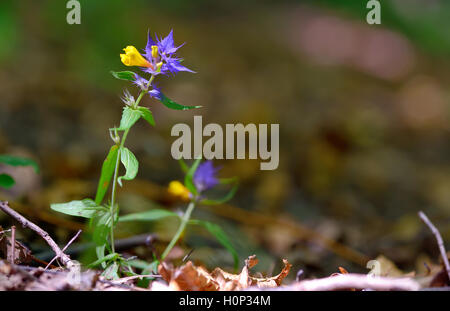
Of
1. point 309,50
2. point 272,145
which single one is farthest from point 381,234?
point 309,50

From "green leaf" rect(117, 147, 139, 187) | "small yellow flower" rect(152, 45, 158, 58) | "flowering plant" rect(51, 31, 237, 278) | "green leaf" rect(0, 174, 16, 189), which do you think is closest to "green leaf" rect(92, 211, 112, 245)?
"flowering plant" rect(51, 31, 237, 278)

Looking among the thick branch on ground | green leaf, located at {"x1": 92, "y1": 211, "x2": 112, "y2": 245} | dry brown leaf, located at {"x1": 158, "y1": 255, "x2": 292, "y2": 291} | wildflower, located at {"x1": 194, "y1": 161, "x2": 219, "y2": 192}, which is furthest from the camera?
wildflower, located at {"x1": 194, "y1": 161, "x2": 219, "y2": 192}

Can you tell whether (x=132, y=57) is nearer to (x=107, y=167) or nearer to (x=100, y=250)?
(x=107, y=167)

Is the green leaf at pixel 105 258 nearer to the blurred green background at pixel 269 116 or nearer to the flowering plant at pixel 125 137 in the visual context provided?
the flowering plant at pixel 125 137

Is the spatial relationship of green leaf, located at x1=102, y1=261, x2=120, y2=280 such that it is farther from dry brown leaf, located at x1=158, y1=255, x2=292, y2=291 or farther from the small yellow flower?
the small yellow flower

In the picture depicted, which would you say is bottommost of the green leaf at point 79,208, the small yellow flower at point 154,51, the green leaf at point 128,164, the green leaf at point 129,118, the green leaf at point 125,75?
the green leaf at point 79,208

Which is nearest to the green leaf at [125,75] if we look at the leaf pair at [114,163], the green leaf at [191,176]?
the leaf pair at [114,163]
